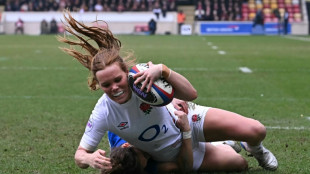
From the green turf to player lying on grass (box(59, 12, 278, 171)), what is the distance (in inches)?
16.2

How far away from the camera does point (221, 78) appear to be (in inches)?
497

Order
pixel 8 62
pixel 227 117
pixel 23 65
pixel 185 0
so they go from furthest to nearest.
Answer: pixel 185 0 → pixel 8 62 → pixel 23 65 → pixel 227 117

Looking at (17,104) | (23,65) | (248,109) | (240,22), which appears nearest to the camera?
(248,109)

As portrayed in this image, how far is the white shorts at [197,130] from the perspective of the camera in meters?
4.98

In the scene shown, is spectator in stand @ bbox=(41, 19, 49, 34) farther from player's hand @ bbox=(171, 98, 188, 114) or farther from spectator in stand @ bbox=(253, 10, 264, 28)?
player's hand @ bbox=(171, 98, 188, 114)

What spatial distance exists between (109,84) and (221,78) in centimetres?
840

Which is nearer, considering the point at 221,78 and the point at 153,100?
the point at 153,100

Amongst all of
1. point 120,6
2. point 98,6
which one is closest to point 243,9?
point 120,6

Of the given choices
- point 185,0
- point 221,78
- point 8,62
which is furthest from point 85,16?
point 221,78

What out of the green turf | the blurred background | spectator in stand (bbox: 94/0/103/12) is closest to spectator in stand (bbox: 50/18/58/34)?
the blurred background

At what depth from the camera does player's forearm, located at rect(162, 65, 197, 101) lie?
4.33 m

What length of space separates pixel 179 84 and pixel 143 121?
0.47m

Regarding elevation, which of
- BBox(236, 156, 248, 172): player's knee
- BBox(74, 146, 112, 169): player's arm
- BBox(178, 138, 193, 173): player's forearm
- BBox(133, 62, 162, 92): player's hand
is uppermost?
BBox(133, 62, 162, 92): player's hand

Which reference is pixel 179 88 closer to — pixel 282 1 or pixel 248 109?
pixel 248 109
